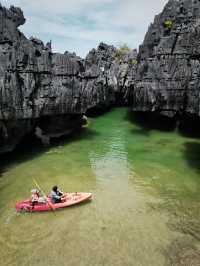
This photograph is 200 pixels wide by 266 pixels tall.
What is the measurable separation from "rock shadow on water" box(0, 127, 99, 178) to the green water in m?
0.09

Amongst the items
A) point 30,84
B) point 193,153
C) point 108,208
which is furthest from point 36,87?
point 193,153

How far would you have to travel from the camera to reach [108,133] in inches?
1058

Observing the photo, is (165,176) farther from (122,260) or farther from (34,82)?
(34,82)

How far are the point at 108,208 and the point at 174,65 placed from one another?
17.7 metres

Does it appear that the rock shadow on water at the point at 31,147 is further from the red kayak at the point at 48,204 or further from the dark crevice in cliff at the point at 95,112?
the dark crevice in cliff at the point at 95,112

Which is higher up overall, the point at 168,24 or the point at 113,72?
the point at 168,24

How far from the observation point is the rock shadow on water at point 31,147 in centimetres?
1782

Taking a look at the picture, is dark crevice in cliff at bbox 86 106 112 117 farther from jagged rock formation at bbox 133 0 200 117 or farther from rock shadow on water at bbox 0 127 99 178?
rock shadow on water at bbox 0 127 99 178

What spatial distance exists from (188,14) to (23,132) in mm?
18741

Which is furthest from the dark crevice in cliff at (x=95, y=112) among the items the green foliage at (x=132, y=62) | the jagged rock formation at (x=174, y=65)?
the jagged rock formation at (x=174, y=65)

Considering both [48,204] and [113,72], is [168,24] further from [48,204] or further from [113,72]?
[48,204]

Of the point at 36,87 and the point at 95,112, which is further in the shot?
the point at 95,112

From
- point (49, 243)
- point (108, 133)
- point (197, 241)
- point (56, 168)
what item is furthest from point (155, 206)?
point (108, 133)

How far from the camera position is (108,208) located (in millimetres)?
11836
